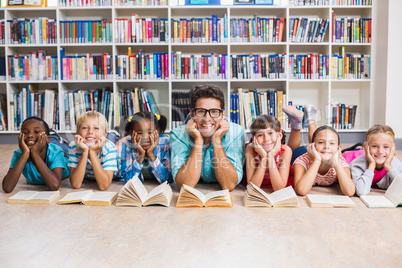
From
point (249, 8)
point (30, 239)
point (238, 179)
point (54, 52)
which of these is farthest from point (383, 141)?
A: point (54, 52)

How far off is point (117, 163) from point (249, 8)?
8.43ft

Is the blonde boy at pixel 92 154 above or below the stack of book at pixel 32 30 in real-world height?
below

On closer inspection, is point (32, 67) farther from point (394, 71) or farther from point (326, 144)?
point (394, 71)

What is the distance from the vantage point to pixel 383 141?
233 centimetres

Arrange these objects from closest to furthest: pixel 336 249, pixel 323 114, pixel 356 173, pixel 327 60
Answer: pixel 336 249, pixel 356 173, pixel 327 60, pixel 323 114

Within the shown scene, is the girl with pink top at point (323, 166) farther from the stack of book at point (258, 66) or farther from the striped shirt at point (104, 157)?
the stack of book at point (258, 66)

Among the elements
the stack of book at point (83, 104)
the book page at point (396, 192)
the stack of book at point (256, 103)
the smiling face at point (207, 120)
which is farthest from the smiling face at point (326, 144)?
the stack of book at point (83, 104)

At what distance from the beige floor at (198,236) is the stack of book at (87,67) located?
2450 mm

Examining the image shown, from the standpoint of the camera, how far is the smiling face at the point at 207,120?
2.29 m

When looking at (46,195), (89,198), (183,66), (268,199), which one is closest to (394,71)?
(183,66)

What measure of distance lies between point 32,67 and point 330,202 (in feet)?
11.3

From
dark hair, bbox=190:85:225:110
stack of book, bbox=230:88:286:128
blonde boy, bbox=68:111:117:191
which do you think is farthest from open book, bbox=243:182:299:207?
stack of book, bbox=230:88:286:128

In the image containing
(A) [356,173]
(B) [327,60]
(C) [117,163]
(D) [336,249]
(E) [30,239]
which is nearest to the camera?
(D) [336,249]

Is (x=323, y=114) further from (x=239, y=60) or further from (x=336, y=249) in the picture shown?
(x=336, y=249)
